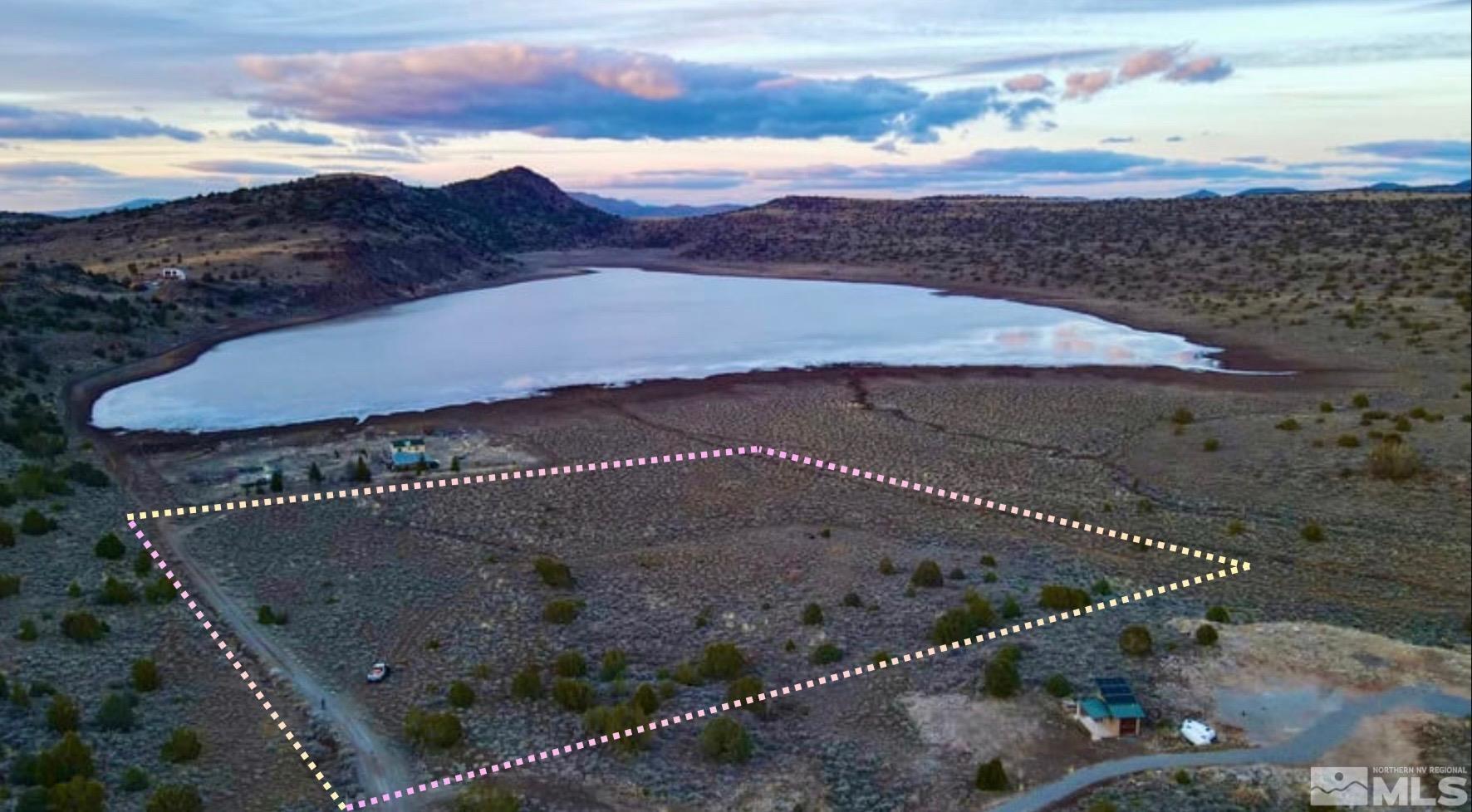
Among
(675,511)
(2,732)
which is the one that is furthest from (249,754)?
(675,511)

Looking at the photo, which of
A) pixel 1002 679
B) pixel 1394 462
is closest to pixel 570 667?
pixel 1002 679

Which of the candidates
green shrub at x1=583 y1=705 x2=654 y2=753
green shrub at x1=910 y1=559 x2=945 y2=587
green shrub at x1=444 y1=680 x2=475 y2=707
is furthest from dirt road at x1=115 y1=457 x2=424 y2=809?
green shrub at x1=910 y1=559 x2=945 y2=587

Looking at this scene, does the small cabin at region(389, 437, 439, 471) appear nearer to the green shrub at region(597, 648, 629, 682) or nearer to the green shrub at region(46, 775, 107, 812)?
the green shrub at region(597, 648, 629, 682)

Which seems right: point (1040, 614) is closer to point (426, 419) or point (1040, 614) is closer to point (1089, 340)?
point (426, 419)

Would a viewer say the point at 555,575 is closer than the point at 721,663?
No

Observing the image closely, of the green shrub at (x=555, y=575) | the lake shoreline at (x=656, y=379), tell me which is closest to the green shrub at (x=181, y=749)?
the green shrub at (x=555, y=575)

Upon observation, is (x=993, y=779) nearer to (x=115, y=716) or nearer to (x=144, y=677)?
(x=115, y=716)

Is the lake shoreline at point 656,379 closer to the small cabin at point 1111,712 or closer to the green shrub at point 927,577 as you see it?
the green shrub at point 927,577
